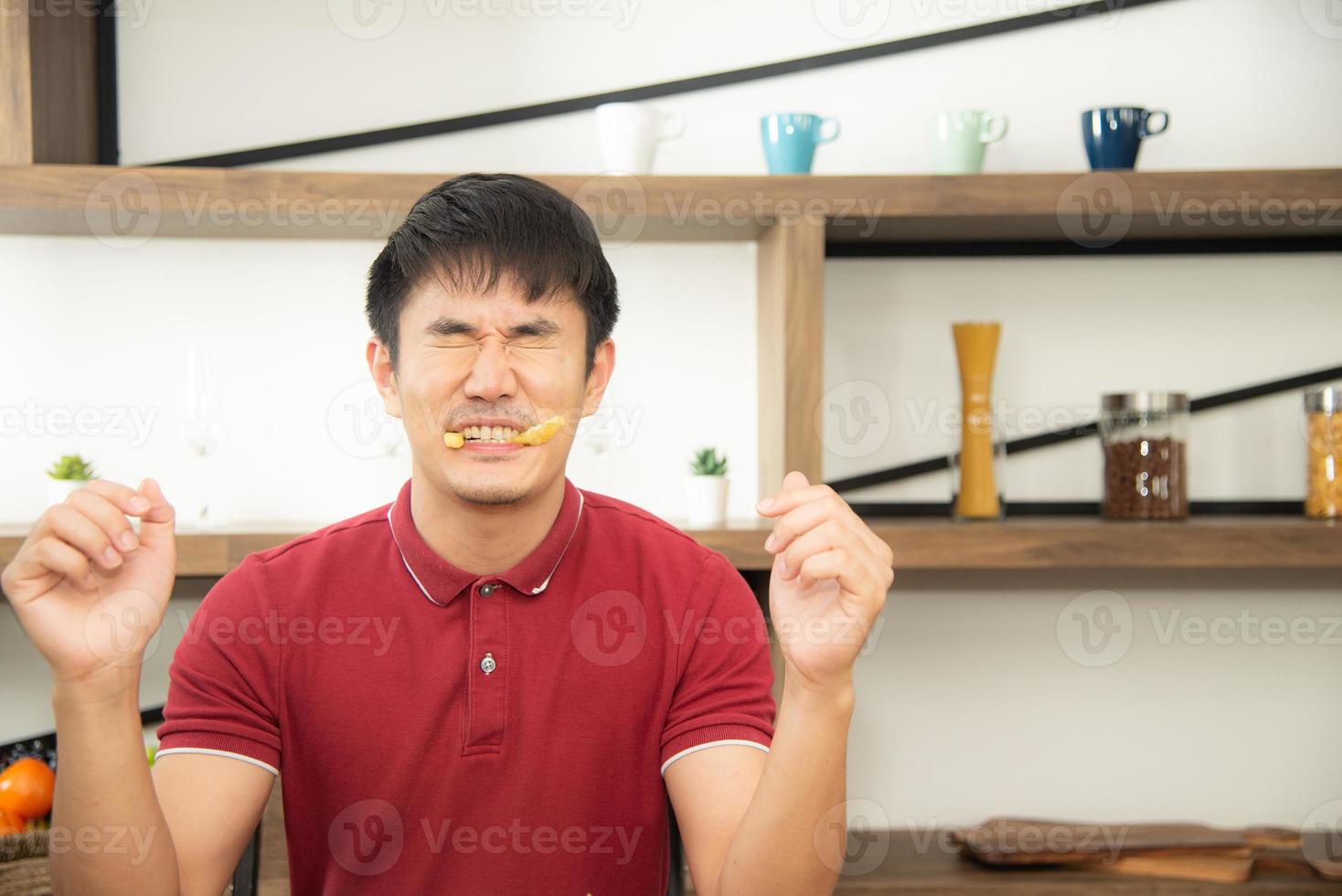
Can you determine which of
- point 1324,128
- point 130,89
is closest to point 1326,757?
point 1324,128

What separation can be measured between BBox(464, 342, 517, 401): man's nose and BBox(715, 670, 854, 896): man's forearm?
16.8 inches

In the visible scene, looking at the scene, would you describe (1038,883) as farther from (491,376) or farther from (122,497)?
(122,497)

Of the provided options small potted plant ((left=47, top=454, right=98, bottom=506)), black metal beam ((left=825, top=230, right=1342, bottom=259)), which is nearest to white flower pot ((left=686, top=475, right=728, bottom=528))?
black metal beam ((left=825, top=230, right=1342, bottom=259))

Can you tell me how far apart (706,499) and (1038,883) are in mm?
783

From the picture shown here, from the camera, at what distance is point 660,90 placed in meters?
2.18

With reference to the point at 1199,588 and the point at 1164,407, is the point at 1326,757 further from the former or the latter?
the point at 1164,407

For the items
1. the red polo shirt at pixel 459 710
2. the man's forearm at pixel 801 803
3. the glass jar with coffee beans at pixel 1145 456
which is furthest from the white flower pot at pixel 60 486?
the glass jar with coffee beans at pixel 1145 456

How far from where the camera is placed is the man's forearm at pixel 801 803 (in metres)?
1.08

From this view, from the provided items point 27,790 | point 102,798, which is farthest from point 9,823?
point 102,798

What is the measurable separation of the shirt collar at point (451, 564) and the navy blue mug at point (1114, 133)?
1082 mm

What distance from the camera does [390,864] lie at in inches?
50.1

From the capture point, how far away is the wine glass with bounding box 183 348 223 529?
1.94m

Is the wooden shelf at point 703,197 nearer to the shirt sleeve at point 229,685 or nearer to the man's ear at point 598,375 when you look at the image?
the man's ear at point 598,375

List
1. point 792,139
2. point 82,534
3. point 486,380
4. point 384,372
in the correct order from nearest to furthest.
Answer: point 82,534, point 486,380, point 384,372, point 792,139
